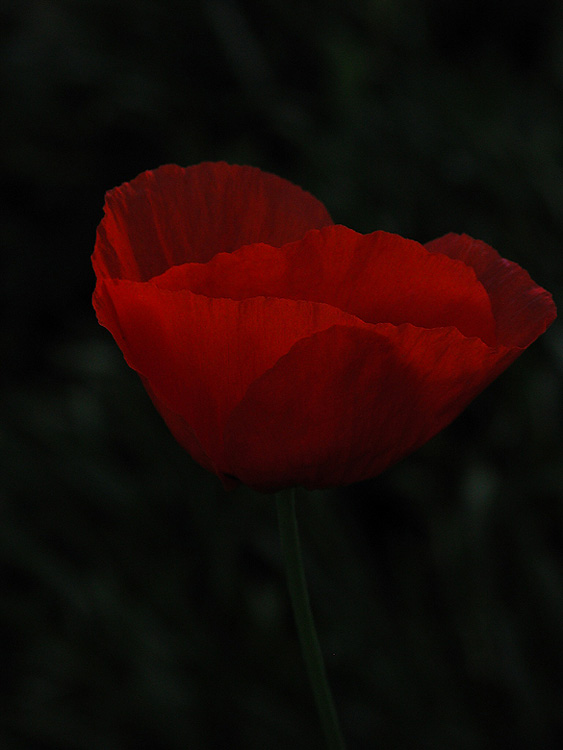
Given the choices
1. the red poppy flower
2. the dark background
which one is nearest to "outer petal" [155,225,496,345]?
the red poppy flower

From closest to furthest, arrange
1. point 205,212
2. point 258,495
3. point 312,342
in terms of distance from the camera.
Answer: point 312,342 < point 205,212 < point 258,495

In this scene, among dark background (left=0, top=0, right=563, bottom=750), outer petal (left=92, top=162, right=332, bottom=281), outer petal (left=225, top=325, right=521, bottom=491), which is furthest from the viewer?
dark background (left=0, top=0, right=563, bottom=750)

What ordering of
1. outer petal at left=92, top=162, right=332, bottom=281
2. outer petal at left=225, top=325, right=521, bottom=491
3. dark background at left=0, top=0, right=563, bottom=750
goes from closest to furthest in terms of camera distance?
outer petal at left=225, top=325, right=521, bottom=491 → outer petal at left=92, top=162, right=332, bottom=281 → dark background at left=0, top=0, right=563, bottom=750

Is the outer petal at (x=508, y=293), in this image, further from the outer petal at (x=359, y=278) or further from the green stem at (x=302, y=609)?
the green stem at (x=302, y=609)

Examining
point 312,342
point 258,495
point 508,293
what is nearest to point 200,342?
point 312,342

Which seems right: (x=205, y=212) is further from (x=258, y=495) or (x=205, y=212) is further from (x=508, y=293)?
(x=258, y=495)

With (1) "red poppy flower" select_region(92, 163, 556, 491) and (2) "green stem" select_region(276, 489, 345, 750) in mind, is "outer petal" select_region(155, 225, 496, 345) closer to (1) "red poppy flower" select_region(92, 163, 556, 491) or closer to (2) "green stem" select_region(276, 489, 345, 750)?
(1) "red poppy flower" select_region(92, 163, 556, 491)

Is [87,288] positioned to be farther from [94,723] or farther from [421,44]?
[94,723]
